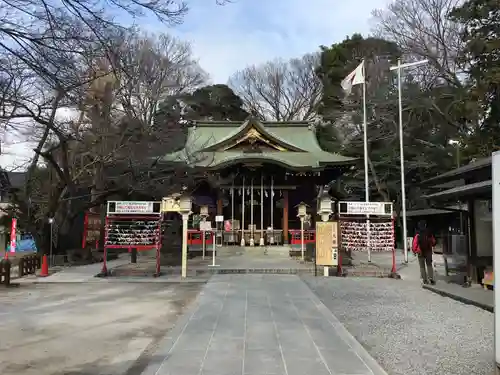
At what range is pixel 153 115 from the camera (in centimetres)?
3228

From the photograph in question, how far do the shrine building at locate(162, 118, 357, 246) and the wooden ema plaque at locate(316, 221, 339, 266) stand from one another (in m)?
11.9

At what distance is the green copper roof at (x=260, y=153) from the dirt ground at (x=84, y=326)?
11.4 m

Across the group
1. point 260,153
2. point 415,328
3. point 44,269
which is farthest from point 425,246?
point 260,153

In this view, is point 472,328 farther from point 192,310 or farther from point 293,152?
point 293,152

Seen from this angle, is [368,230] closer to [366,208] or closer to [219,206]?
[366,208]

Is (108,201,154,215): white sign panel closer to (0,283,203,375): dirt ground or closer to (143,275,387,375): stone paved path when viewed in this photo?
(0,283,203,375): dirt ground

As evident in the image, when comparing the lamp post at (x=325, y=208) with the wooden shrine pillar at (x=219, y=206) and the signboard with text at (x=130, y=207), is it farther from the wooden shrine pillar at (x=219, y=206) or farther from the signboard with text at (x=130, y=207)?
the wooden shrine pillar at (x=219, y=206)

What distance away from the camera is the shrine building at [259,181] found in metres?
27.9

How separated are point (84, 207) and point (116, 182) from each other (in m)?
1.73

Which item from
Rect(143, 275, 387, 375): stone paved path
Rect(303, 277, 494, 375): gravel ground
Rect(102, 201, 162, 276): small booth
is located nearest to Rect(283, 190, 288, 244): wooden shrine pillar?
Rect(102, 201, 162, 276): small booth

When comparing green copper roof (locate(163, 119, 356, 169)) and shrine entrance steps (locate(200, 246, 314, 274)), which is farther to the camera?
green copper roof (locate(163, 119, 356, 169))

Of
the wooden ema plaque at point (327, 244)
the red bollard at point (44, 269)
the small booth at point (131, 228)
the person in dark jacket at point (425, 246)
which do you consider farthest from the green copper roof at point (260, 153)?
the person in dark jacket at point (425, 246)

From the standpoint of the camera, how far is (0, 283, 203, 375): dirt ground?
564cm

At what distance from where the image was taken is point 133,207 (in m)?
15.5
